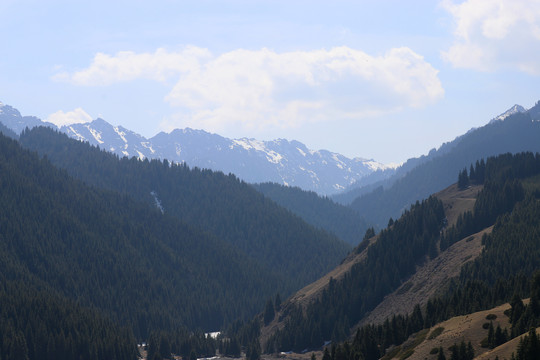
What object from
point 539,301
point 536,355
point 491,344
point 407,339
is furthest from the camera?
point 407,339

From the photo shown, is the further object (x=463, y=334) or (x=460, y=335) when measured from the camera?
(x=463, y=334)

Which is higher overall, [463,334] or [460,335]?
[463,334]

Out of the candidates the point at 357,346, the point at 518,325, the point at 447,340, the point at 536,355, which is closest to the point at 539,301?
the point at 518,325

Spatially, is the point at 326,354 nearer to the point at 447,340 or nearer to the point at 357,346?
the point at 357,346

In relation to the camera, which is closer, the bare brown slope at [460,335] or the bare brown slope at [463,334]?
the bare brown slope at [460,335]

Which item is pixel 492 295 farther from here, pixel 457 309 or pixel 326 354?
pixel 326 354

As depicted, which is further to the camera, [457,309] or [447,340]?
[457,309]

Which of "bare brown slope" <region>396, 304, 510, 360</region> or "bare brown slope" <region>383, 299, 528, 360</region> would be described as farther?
"bare brown slope" <region>396, 304, 510, 360</region>

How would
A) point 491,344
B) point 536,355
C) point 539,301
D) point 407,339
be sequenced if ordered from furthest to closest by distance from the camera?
point 407,339 → point 539,301 → point 491,344 → point 536,355

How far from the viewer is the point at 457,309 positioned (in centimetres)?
17088

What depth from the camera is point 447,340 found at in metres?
132

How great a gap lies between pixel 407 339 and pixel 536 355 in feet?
207

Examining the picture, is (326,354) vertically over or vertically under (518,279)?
under

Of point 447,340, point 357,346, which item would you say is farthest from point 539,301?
point 357,346
